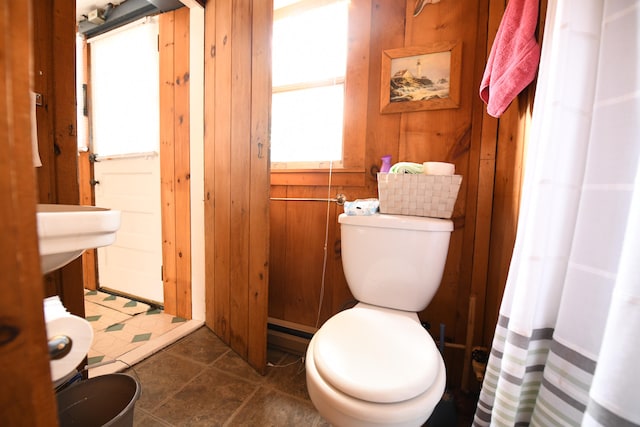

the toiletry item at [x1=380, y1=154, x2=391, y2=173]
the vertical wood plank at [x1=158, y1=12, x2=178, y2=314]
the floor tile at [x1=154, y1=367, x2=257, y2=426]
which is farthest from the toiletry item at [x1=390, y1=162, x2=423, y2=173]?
the vertical wood plank at [x1=158, y1=12, x2=178, y2=314]

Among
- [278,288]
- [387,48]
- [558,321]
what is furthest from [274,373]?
[387,48]

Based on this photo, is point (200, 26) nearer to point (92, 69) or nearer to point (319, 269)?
point (92, 69)

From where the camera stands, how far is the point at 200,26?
1.44 meters

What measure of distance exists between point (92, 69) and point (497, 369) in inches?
124

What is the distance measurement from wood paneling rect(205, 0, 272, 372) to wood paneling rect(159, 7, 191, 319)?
206 mm

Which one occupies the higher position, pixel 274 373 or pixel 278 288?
pixel 278 288

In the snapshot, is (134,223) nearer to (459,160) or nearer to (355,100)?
(355,100)

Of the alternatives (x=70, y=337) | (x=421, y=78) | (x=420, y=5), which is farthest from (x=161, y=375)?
(x=420, y=5)

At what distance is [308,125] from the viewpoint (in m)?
1.43

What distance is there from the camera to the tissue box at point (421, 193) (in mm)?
981

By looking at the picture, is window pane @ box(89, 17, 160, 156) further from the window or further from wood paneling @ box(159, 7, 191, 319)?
the window

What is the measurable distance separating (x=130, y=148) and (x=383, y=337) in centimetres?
216

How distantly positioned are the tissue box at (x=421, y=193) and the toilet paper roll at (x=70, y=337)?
973 millimetres

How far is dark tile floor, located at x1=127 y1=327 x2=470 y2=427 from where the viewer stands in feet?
3.14
